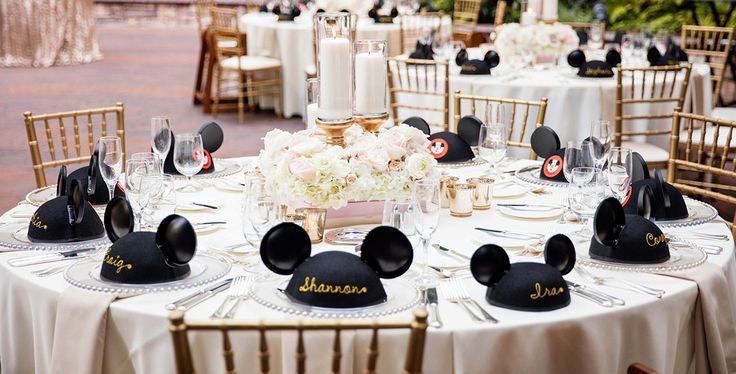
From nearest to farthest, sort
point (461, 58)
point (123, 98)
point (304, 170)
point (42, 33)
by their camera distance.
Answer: point (304, 170), point (461, 58), point (123, 98), point (42, 33)

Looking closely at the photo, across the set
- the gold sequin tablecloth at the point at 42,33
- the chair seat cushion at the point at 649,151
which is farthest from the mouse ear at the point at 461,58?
the gold sequin tablecloth at the point at 42,33

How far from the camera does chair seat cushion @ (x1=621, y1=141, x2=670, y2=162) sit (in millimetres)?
4980

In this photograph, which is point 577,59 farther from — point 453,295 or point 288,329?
point 288,329

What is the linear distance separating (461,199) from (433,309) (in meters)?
0.76

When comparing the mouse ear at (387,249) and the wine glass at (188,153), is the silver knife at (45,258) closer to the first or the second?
the wine glass at (188,153)

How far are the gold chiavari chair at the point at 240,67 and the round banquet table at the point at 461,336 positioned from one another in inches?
243

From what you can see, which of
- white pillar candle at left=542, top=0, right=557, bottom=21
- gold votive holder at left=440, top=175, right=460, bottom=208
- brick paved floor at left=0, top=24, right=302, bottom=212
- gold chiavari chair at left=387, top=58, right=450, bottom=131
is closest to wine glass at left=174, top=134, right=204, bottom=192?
gold votive holder at left=440, top=175, right=460, bottom=208

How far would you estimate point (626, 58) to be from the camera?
6109 mm

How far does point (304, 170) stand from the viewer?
7.68ft

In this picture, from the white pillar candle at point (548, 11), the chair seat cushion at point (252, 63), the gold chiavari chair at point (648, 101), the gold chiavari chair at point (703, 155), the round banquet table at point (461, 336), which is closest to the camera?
the round banquet table at point (461, 336)

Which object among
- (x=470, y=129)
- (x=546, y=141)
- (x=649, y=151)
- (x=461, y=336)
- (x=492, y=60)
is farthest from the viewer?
(x=492, y=60)

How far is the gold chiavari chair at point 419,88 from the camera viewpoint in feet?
17.0

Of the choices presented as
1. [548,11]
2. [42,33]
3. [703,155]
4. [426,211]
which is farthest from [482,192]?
[42,33]

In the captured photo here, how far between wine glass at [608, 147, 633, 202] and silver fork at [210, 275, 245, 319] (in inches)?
42.8
